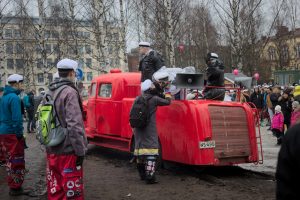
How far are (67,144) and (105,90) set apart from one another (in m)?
6.02

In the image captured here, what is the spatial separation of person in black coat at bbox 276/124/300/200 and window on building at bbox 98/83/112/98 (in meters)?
8.72

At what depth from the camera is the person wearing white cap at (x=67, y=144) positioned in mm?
5141

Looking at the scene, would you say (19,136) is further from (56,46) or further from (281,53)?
(281,53)

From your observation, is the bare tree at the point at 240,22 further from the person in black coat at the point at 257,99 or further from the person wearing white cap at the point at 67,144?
the person wearing white cap at the point at 67,144

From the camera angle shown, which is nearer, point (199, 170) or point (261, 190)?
point (261, 190)

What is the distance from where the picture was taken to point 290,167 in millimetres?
2264

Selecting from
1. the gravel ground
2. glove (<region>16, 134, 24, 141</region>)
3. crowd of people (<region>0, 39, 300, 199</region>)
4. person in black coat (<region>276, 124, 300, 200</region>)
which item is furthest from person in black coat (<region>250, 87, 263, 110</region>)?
person in black coat (<region>276, 124, 300, 200</region>)

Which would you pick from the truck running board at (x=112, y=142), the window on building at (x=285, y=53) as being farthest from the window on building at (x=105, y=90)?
the window on building at (x=285, y=53)

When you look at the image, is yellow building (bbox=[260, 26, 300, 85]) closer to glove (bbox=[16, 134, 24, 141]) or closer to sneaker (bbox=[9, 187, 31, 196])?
glove (bbox=[16, 134, 24, 141])

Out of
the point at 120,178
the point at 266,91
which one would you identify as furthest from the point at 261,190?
the point at 266,91

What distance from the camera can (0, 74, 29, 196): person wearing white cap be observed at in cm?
729

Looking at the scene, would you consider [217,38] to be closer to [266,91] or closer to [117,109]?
[266,91]

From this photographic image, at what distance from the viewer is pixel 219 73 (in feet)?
30.2

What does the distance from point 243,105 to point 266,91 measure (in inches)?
496
